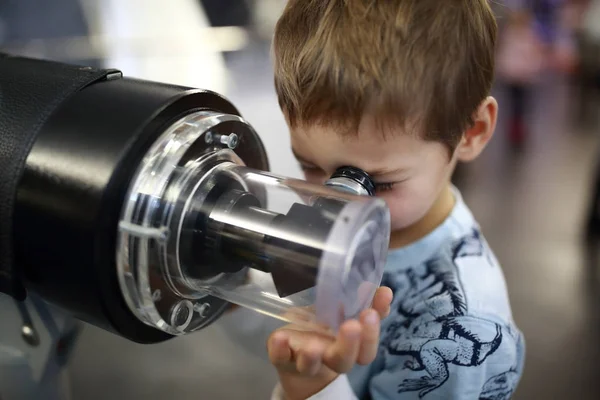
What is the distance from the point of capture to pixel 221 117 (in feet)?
1.36

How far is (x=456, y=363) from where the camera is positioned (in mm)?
518

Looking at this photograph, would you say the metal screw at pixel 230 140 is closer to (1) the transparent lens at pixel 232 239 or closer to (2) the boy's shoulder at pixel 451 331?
(1) the transparent lens at pixel 232 239

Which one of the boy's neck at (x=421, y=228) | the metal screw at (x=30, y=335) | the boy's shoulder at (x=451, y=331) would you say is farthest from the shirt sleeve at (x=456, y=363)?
the metal screw at (x=30, y=335)

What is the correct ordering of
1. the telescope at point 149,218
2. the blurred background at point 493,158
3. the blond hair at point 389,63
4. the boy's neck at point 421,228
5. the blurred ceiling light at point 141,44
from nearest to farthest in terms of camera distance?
the telescope at point 149,218, the blond hair at point 389,63, the boy's neck at point 421,228, the blurred background at point 493,158, the blurred ceiling light at point 141,44

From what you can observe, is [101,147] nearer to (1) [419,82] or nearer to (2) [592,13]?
(1) [419,82]

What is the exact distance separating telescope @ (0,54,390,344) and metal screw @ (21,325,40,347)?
0.09 metres

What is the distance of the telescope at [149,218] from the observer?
35cm

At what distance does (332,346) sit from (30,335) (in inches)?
10.3

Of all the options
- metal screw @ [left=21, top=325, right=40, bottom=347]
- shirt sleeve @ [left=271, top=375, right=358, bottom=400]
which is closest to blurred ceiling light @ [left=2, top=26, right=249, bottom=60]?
metal screw @ [left=21, top=325, right=40, bottom=347]

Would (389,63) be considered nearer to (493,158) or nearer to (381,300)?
(381,300)

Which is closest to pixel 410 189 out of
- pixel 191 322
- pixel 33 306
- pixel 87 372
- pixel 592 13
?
pixel 191 322

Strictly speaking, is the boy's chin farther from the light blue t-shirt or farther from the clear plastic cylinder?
the clear plastic cylinder

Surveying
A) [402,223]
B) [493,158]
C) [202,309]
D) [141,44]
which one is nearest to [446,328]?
[402,223]

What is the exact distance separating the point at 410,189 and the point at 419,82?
101mm
